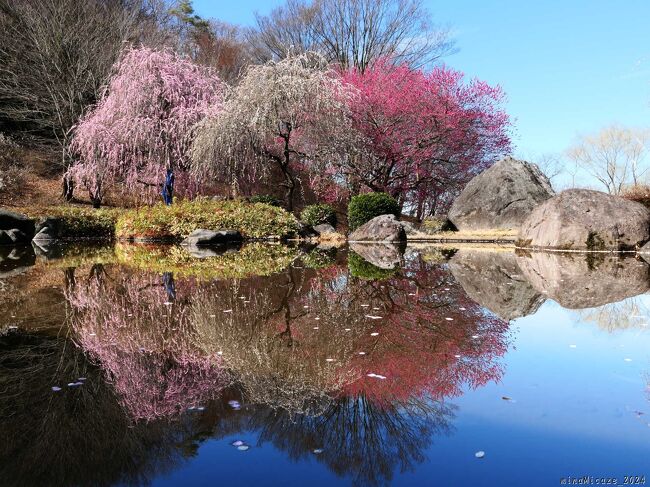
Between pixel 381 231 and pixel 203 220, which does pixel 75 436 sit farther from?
pixel 381 231

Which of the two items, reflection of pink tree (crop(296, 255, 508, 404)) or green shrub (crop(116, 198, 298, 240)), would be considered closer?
reflection of pink tree (crop(296, 255, 508, 404))

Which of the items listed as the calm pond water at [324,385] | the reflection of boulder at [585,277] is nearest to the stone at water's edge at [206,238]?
the calm pond water at [324,385]

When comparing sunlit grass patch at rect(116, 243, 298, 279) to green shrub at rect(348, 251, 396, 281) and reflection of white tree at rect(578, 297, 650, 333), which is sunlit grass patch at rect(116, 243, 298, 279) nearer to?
green shrub at rect(348, 251, 396, 281)

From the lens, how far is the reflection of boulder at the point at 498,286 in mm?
6282

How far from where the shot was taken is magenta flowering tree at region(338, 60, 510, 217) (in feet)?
70.8

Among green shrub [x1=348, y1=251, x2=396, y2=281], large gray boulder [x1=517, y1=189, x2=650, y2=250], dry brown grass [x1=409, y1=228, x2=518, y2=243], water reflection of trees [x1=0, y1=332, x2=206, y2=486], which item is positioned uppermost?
large gray boulder [x1=517, y1=189, x2=650, y2=250]

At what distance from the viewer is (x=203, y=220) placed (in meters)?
17.9

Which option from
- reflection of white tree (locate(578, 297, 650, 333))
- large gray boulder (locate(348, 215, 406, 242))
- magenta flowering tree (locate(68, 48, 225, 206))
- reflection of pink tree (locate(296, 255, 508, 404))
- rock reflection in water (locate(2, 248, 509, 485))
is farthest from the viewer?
magenta flowering tree (locate(68, 48, 225, 206))

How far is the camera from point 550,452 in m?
2.61

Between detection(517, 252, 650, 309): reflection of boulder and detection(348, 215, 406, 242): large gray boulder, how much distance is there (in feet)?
21.2

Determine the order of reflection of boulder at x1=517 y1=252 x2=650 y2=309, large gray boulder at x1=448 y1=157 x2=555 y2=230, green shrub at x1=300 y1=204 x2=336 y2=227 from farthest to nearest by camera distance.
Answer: green shrub at x1=300 y1=204 x2=336 y2=227, large gray boulder at x1=448 y1=157 x2=555 y2=230, reflection of boulder at x1=517 y1=252 x2=650 y2=309

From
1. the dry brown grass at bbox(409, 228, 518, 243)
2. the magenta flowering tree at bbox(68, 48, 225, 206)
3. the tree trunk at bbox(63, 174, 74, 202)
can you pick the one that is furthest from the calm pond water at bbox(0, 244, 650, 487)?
the tree trunk at bbox(63, 174, 74, 202)

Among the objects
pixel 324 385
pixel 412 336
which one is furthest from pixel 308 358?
pixel 412 336

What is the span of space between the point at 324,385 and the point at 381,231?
1488cm
